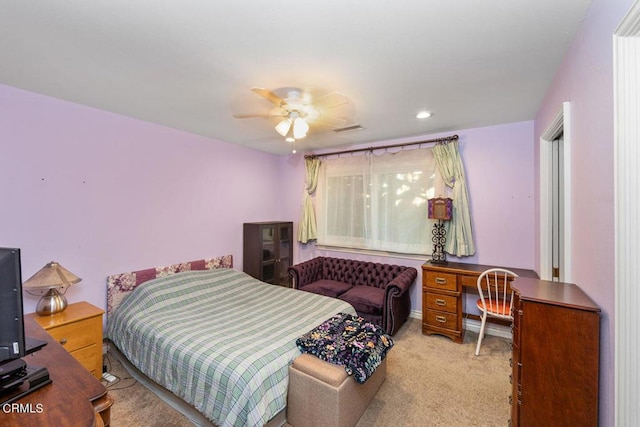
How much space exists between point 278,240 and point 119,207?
224 cm

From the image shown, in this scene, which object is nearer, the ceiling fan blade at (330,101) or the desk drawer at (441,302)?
the ceiling fan blade at (330,101)

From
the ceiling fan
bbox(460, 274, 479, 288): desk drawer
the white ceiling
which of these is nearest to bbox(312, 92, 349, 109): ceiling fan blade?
the ceiling fan

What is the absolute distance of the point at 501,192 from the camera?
330 centimetres

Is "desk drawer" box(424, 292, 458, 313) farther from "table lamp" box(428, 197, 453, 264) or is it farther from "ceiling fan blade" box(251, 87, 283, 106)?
"ceiling fan blade" box(251, 87, 283, 106)

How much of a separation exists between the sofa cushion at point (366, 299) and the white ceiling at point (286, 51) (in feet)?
7.09

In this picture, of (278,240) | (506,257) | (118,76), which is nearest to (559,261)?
(506,257)

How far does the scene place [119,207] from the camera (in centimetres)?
295

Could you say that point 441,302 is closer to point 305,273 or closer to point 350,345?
point 350,345

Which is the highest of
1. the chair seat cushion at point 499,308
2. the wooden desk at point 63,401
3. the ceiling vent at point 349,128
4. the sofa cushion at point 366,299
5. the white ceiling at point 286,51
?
the ceiling vent at point 349,128

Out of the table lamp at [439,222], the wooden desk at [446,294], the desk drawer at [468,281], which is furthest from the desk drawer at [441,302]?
the table lamp at [439,222]

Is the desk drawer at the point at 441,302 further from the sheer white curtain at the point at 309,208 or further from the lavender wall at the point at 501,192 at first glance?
the sheer white curtain at the point at 309,208

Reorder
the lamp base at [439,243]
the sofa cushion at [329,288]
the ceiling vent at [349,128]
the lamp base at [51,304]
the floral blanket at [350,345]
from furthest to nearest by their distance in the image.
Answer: the sofa cushion at [329,288]
the lamp base at [439,243]
the ceiling vent at [349,128]
the lamp base at [51,304]
the floral blanket at [350,345]

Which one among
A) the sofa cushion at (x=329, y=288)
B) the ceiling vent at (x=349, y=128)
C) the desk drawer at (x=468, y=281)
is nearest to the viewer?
the desk drawer at (x=468, y=281)

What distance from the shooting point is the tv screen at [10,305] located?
3.24 ft
